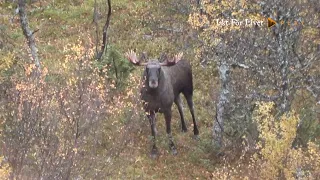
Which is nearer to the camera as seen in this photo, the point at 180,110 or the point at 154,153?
the point at 154,153

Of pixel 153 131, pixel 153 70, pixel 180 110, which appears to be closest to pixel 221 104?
pixel 180 110

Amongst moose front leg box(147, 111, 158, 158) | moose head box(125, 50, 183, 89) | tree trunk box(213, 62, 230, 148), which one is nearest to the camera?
moose head box(125, 50, 183, 89)

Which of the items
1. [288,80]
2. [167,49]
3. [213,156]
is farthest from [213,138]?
[167,49]

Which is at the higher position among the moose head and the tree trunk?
the moose head

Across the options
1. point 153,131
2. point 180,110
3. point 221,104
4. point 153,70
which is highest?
point 153,70

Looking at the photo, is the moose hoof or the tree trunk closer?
the tree trunk

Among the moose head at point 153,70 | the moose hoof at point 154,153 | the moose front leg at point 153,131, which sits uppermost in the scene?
the moose head at point 153,70

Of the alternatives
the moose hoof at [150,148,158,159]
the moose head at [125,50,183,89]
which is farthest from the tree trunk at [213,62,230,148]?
the moose hoof at [150,148,158,159]

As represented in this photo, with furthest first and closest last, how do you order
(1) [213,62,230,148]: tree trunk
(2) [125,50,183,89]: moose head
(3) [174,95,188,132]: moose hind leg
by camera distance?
1. (3) [174,95,188,132]: moose hind leg
2. (1) [213,62,230,148]: tree trunk
3. (2) [125,50,183,89]: moose head

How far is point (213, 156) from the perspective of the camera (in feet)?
44.7

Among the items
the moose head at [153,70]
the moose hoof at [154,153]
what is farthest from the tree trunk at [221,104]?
the moose hoof at [154,153]

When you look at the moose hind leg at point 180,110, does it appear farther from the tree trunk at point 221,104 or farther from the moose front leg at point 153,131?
the moose front leg at point 153,131

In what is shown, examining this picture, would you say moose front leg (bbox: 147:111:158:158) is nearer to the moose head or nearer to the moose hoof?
the moose hoof

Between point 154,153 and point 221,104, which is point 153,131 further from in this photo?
point 221,104
